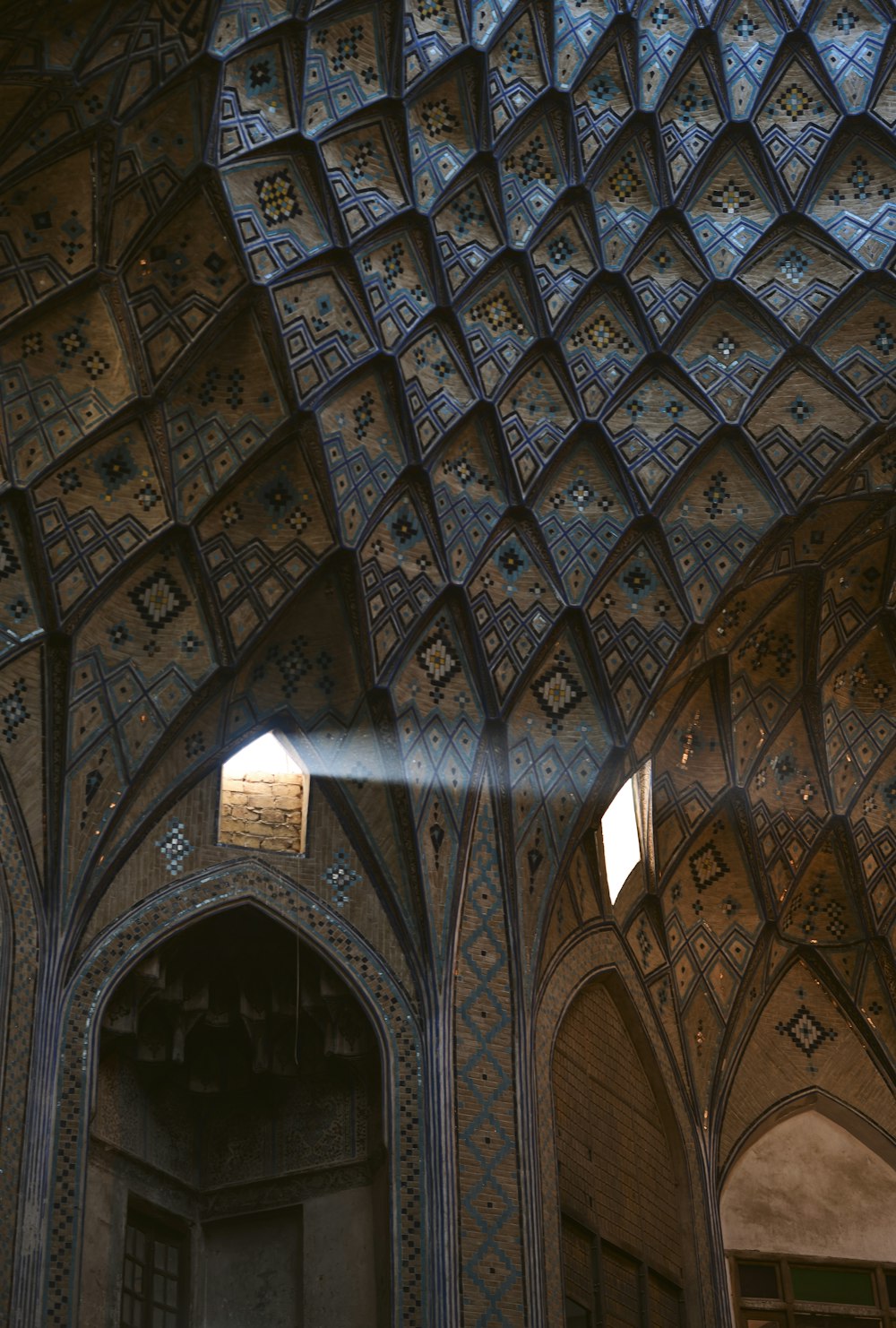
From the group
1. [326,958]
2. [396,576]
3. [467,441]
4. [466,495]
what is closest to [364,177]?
[467,441]

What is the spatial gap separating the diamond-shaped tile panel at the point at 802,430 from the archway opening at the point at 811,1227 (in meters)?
4.63

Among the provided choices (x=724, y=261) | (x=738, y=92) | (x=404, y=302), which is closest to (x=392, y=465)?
(x=404, y=302)

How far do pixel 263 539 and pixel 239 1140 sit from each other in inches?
150

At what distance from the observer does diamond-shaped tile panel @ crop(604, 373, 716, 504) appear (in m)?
14.5

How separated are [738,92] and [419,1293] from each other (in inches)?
342

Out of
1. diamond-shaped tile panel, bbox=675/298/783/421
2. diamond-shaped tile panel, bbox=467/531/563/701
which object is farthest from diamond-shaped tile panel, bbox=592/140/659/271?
diamond-shaped tile panel, bbox=467/531/563/701

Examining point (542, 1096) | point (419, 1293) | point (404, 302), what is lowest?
point (419, 1293)

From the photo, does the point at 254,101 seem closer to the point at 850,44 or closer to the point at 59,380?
the point at 59,380

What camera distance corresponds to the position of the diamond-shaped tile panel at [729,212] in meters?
14.8

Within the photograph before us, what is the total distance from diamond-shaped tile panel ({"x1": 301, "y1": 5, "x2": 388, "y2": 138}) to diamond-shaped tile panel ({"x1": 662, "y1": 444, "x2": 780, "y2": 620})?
3468 mm

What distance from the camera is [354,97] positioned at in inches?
534

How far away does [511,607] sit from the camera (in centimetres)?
1401

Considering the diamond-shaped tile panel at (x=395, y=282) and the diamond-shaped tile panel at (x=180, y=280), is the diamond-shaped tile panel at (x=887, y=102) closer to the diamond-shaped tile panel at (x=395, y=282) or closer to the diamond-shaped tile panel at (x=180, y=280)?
the diamond-shaped tile panel at (x=395, y=282)

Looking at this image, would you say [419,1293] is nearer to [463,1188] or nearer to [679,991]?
[463,1188]
